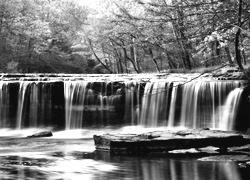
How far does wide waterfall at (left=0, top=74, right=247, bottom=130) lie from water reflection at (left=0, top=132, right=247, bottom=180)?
702 centimetres

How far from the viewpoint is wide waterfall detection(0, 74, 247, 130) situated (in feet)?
71.3

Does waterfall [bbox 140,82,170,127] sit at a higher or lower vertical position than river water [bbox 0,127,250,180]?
higher

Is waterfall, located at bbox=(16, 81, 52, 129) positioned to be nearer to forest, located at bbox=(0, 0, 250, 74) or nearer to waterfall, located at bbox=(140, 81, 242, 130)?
waterfall, located at bbox=(140, 81, 242, 130)

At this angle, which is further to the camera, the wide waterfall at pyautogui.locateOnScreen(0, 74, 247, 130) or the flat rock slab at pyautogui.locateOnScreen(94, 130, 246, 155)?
the wide waterfall at pyautogui.locateOnScreen(0, 74, 247, 130)

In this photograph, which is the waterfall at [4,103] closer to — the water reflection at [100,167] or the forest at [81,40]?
the water reflection at [100,167]

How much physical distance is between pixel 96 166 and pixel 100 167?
211mm

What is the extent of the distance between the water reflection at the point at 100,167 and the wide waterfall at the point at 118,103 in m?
7.02

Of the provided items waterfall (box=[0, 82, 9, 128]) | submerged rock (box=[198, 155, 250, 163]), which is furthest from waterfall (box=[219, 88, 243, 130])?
waterfall (box=[0, 82, 9, 128])

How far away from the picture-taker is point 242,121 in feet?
67.3

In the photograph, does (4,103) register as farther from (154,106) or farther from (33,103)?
(154,106)

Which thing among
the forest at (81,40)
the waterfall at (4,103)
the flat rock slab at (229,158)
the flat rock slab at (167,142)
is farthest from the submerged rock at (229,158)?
the forest at (81,40)

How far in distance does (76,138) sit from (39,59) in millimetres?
26518

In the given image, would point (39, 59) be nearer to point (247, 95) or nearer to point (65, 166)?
point (247, 95)

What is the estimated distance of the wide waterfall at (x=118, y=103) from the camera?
21.7 m
